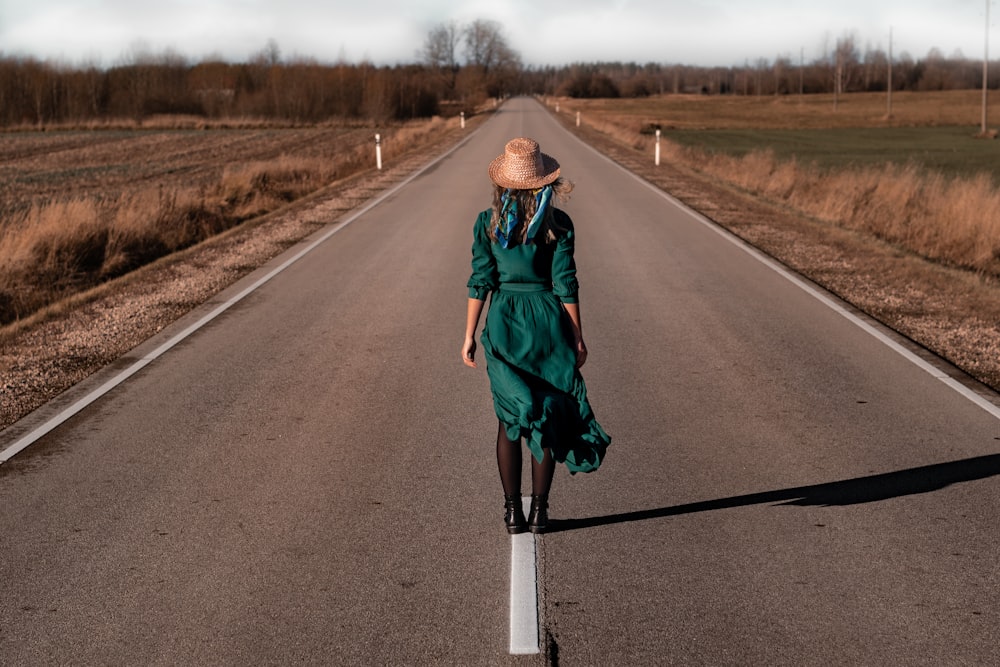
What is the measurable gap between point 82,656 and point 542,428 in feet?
6.77

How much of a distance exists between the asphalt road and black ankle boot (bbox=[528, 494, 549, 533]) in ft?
0.24

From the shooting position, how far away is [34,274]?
13.2 metres

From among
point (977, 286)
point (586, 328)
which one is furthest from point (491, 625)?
point (977, 286)

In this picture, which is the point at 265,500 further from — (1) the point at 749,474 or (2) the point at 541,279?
(1) the point at 749,474

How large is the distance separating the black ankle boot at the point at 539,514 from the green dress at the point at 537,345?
24cm

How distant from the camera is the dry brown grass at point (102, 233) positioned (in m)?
12.9

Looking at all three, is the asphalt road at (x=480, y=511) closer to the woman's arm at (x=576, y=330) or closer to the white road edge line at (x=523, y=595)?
the white road edge line at (x=523, y=595)

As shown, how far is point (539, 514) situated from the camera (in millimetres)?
4934

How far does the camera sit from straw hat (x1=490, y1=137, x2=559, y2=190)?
4.64m

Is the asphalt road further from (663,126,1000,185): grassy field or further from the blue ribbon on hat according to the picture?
(663,126,1000,185): grassy field

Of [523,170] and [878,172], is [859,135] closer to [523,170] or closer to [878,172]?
[878,172]

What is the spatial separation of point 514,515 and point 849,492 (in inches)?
73.6

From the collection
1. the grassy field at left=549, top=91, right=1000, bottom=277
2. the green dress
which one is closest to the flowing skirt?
the green dress

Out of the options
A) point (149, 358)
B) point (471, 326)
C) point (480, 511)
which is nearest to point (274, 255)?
point (149, 358)
